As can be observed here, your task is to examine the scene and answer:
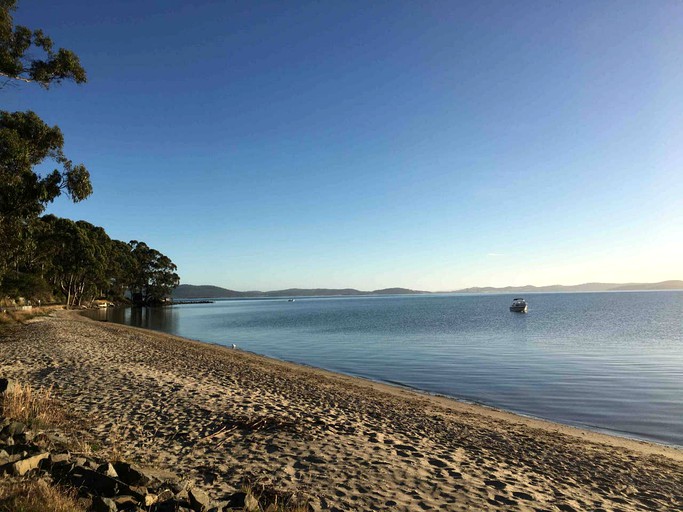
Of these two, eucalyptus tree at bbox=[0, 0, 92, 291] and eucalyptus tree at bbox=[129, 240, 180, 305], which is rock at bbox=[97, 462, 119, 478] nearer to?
eucalyptus tree at bbox=[0, 0, 92, 291]

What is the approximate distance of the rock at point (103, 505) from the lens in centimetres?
511

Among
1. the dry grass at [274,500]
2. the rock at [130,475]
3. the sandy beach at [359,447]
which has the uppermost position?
the rock at [130,475]

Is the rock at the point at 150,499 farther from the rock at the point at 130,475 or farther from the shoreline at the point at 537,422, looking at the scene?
the shoreline at the point at 537,422

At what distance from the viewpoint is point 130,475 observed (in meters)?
6.32

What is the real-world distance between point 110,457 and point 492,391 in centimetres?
1766

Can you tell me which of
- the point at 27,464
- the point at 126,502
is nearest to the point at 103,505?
the point at 126,502

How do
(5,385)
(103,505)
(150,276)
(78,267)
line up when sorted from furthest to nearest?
(150,276)
(78,267)
(5,385)
(103,505)

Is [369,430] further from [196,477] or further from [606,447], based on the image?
[606,447]

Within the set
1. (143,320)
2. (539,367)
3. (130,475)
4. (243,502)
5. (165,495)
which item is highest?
(130,475)

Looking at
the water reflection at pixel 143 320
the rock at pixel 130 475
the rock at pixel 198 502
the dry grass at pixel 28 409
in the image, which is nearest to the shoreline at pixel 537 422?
the rock at pixel 198 502

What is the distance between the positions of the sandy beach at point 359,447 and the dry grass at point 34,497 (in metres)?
2.48

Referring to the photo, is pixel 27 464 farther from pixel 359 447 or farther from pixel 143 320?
pixel 143 320

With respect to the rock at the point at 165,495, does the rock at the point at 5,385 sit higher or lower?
higher

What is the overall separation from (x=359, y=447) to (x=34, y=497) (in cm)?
676
